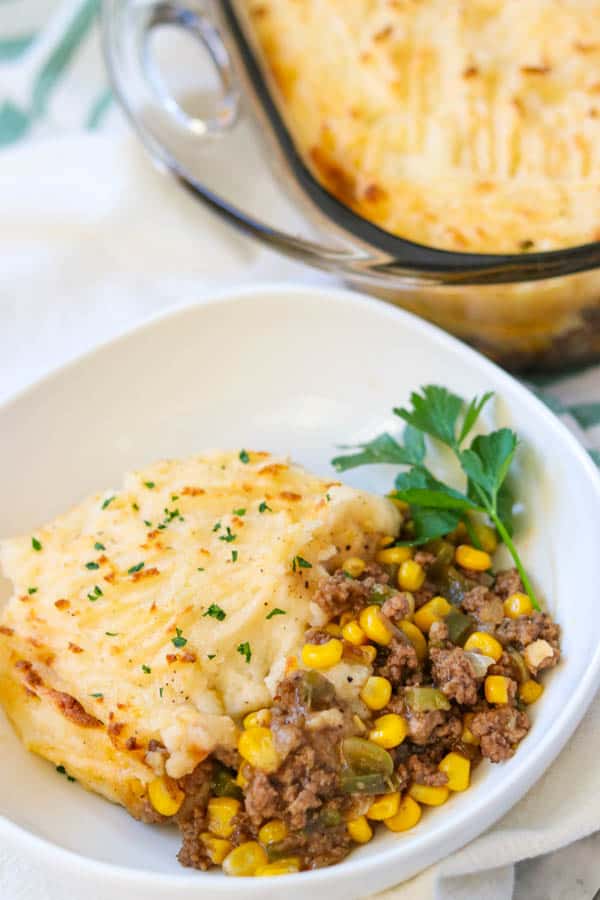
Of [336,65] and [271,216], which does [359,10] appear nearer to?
[336,65]

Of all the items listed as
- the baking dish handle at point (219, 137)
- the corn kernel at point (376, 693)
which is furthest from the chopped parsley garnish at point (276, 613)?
the baking dish handle at point (219, 137)

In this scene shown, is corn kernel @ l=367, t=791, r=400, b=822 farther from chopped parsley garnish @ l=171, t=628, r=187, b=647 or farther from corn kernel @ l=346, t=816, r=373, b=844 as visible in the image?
chopped parsley garnish @ l=171, t=628, r=187, b=647

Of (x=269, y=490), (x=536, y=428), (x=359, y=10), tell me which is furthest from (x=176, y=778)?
(x=359, y=10)

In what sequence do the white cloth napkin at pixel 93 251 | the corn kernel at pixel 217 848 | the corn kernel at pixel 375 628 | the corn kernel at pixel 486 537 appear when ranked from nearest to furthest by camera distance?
the corn kernel at pixel 217 848 < the corn kernel at pixel 375 628 < the corn kernel at pixel 486 537 < the white cloth napkin at pixel 93 251

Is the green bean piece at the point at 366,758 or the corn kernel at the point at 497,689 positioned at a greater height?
the green bean piece at the point at 366,758

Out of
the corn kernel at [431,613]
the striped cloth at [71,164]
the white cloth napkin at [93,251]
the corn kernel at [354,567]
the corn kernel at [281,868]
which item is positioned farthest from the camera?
the white cloth napkin at [93,251]

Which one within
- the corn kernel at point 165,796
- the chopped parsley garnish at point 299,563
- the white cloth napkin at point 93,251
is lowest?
the corn kernel at point 165,796

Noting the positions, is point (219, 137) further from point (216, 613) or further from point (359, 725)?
point (359, 725)

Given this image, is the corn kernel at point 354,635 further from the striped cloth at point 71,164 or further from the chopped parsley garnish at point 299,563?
the striped cloth at point 71,164

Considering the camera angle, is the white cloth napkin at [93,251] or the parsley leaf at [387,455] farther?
the white cloth napkin at [93,251]
